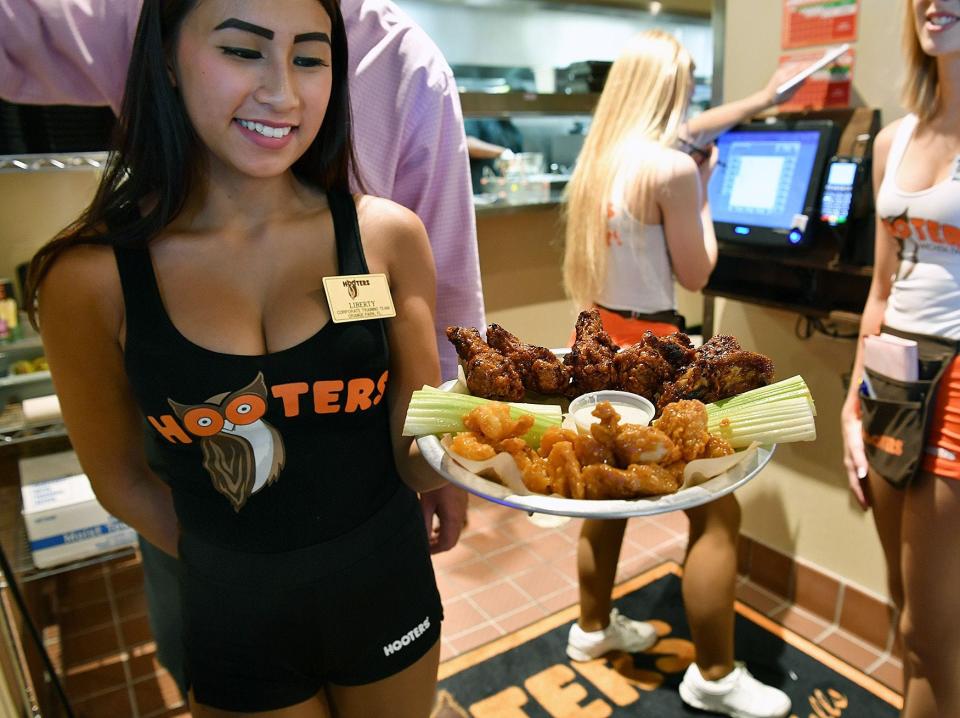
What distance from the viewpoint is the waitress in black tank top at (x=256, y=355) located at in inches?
36.3

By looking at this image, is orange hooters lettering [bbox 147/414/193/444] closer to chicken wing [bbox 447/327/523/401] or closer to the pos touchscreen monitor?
chicken wing [bbox 447/327/523/401]

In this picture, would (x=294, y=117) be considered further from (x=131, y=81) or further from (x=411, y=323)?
(x=411, y=323)

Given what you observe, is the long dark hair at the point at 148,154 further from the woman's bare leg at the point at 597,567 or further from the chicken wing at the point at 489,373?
the woman's bare leg at the point at 597,567

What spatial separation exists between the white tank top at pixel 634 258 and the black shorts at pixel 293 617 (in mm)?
845

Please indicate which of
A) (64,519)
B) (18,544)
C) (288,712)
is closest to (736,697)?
(288,712)

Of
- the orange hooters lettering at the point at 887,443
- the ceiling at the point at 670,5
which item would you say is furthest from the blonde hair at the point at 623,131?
the ceiling at the point at 670,5

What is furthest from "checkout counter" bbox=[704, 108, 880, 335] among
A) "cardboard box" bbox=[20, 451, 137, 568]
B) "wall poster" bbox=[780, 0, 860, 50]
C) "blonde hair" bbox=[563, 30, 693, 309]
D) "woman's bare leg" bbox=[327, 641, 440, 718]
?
"cardboard box" bbox=[20, 451, 137, 568]

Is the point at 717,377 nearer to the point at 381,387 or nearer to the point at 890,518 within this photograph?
the point at 381,387

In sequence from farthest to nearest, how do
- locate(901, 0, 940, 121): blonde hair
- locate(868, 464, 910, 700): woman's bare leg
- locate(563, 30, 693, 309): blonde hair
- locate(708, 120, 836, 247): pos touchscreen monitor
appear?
locate(708, 120, 836, 247): pos touchscreen monitor, locate(563, 30, 693, 309): blonde hair, locate(868, 464, 910, 700): woman's bare leg, locate(901, 0, 940, 121): blonde hair

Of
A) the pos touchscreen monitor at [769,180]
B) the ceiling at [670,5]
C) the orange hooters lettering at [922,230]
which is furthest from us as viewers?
the ceiling at [670,5]

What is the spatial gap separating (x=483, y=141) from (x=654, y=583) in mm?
2146

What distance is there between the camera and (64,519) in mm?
2205

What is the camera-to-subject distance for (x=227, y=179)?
3.41ft

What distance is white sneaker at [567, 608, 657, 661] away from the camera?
2.18 meters
